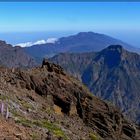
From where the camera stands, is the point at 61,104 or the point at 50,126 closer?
the point at 50,126

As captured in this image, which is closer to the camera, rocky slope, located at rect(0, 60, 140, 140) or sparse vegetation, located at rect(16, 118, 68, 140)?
sparse vegetation, located at rect(16, 118, 68, 140)

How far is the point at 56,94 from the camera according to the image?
A: 252 feet

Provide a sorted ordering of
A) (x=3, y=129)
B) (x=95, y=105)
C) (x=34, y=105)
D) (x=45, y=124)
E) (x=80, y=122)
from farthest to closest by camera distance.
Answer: (x=95, y=105) < (x=80, y=122) < (x=34, y=105) < (x=45, y=124) < (x=3, y=129)

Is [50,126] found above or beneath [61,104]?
above

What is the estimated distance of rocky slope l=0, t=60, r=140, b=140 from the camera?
64.2 meters

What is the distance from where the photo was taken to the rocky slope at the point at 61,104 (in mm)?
64188

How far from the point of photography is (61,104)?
249 feet

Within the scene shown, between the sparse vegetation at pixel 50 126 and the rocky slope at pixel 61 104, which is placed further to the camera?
the rocky slope at pixel 61 104

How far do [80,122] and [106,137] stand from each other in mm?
4611

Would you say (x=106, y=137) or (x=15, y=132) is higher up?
(x=15, y=132)

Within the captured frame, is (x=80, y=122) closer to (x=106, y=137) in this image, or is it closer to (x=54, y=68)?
(x=106, y=137)

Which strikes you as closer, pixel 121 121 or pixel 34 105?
pixel 34 105

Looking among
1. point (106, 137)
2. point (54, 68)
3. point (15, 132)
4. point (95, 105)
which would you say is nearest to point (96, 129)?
point (106, 137)

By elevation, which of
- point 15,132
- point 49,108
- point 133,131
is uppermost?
point 15,132
